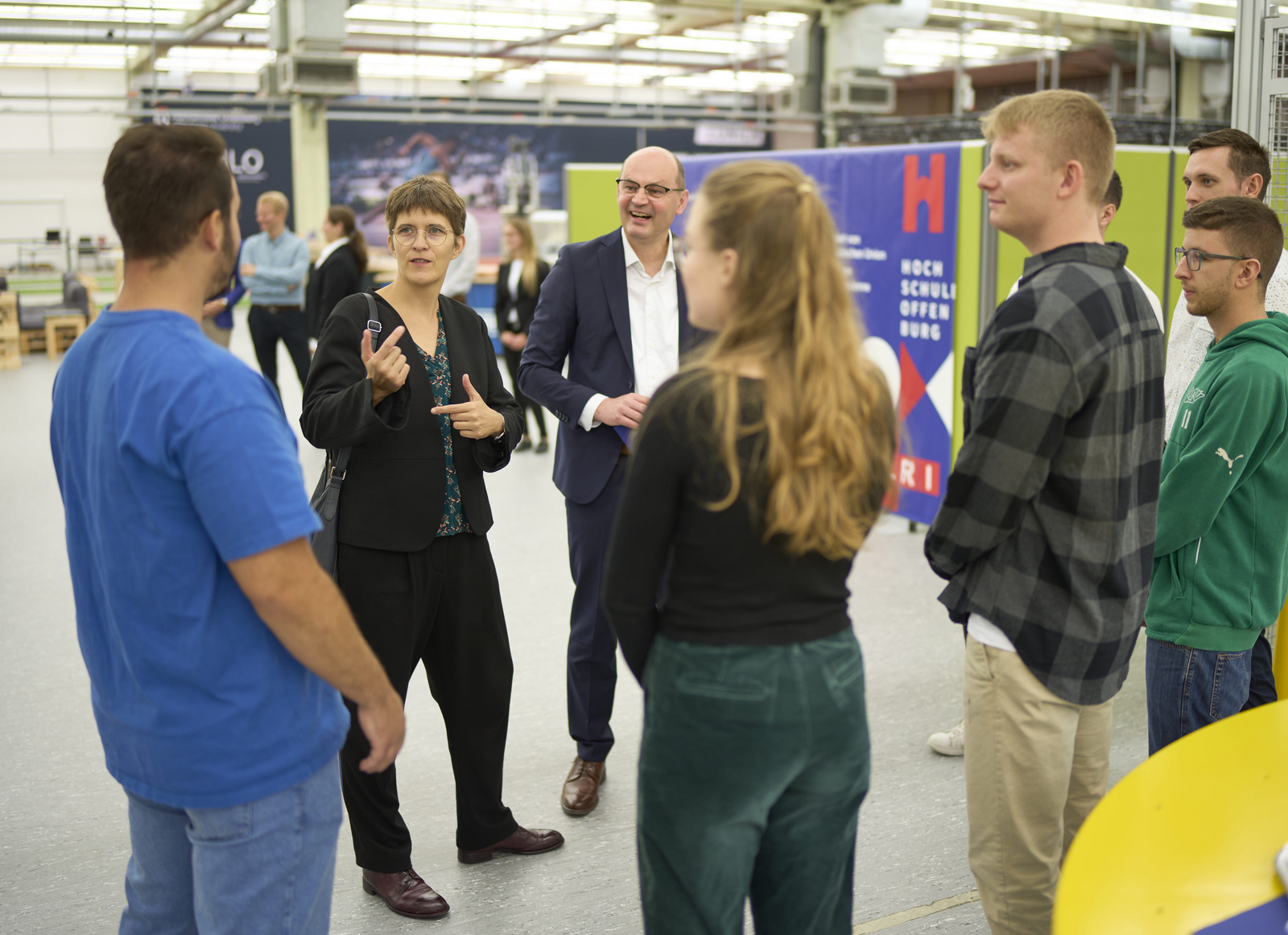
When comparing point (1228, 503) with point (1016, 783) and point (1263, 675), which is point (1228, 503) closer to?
point (1263, 675)

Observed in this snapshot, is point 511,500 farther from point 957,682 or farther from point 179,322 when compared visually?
point 179,322

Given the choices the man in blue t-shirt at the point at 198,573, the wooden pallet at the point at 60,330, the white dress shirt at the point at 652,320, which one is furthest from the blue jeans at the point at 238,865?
the wooden pallet at the point at 60,330

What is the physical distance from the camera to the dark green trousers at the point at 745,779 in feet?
4.41

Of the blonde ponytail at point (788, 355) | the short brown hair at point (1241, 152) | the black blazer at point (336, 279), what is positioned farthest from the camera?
the black blazer at point (336, 279)

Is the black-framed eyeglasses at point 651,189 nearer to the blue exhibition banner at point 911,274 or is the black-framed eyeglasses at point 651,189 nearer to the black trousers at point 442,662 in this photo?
the black trousers at point 442,662

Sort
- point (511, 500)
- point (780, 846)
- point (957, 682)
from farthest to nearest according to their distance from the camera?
point (511, 500) < point (957, 682) < point (780, 846)

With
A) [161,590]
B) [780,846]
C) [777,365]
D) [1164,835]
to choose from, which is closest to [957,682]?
[1164,835]

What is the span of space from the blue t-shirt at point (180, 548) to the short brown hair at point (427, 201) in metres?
1.09

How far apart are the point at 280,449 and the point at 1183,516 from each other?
169 cm

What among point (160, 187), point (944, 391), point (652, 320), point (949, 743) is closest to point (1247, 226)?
point (652, 320)

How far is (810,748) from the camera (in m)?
1.37

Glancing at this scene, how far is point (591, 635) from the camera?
2.94m

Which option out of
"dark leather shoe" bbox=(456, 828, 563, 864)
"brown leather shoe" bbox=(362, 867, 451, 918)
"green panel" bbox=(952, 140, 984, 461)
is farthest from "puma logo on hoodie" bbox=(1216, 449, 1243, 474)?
"green panel" bbox=(952, 140, 984, 461)

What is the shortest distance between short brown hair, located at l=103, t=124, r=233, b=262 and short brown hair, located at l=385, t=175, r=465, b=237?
3.50 ft
